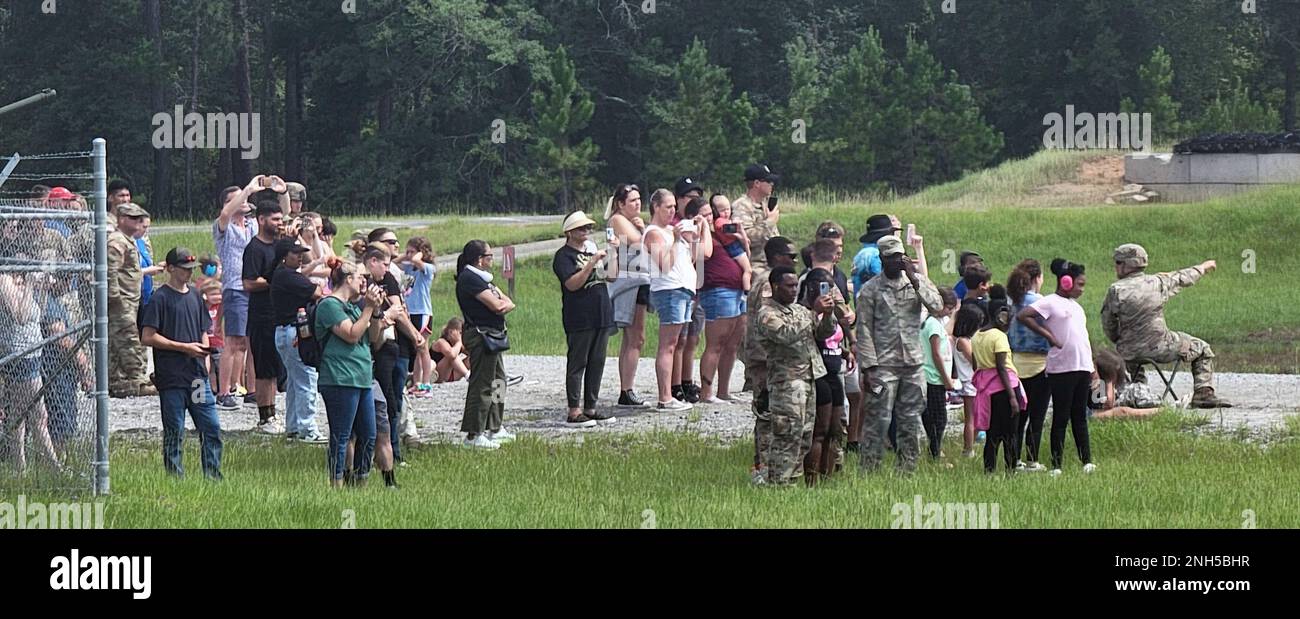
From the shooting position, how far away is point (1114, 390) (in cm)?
1639

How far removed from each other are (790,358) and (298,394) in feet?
15.6

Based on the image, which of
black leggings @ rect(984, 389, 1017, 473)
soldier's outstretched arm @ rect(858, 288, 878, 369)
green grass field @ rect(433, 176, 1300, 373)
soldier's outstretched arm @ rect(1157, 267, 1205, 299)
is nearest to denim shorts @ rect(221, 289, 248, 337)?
soldier's outstretched arm @ rect(858, 288, 878, 369)

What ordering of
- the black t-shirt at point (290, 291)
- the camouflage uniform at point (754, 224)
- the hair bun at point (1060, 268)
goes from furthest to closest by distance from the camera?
the camouflage uniform at point (754, 224)
the hair bun at point (1060, 268)
the black t-shirt at point (290, 291)

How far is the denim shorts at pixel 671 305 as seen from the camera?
16.2 metres

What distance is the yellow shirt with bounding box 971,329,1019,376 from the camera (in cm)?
1311

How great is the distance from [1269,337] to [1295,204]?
1054cm

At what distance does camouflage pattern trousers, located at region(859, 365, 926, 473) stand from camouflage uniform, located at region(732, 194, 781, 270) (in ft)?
12.5

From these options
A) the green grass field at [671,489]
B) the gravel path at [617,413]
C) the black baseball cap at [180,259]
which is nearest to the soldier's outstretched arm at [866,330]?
the green grass field at [671,489]

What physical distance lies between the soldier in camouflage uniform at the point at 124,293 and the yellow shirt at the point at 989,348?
6.93m

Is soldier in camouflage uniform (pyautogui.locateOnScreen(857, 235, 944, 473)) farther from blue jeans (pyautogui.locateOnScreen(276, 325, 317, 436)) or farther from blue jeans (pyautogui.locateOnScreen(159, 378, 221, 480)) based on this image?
blue jeans (pyautogui.locateOnScreen(276, 325, 317, 436))

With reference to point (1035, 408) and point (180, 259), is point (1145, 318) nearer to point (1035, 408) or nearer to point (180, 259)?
point (1035, 408)

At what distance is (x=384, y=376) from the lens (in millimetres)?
12945

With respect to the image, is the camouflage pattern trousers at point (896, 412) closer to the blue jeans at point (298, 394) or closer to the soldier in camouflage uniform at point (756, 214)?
the soldier in camouflage uniform at point (756, 214)
